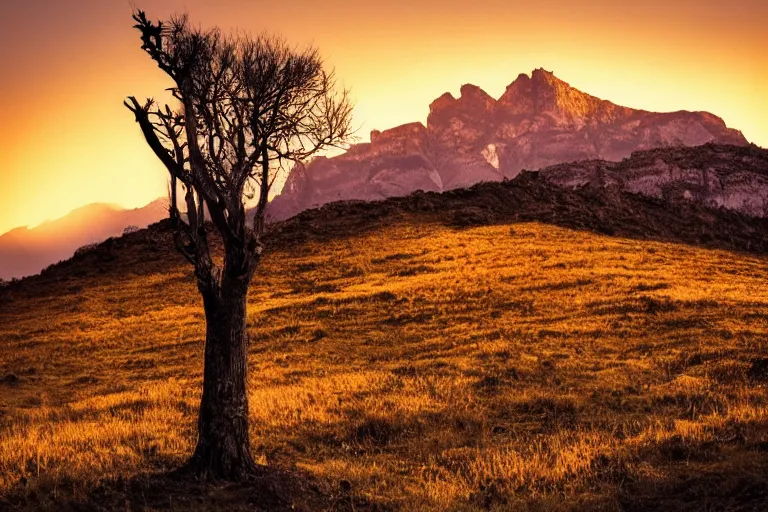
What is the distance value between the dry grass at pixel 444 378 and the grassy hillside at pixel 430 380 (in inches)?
4.2

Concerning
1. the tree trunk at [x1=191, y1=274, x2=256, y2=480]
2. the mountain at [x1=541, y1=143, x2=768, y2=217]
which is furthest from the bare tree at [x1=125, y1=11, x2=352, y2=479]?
the mountain at [x1=541, y1=143, x2=768, y2=217]

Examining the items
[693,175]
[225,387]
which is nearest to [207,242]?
[225,387]

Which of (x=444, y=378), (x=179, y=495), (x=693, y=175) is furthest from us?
(x=693, y=175)

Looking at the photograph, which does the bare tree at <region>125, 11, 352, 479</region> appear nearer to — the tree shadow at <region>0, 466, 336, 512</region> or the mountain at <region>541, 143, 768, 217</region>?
the tree shadow at <region>0, 466, 336, 512</region>

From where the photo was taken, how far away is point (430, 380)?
22.9 m

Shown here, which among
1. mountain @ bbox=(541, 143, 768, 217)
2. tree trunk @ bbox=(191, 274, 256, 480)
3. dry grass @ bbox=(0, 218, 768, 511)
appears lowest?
dry grass @ bbox=(0, 218, 768, 511)

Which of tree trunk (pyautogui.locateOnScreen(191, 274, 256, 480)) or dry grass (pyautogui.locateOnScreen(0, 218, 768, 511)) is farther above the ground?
tree trunk (pyautogui.locateOnScreen(191, 274, 256, 480))

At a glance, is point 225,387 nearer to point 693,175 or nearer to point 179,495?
point 179,495

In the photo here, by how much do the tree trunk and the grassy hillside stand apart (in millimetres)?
836

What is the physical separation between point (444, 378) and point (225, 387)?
11921 mm

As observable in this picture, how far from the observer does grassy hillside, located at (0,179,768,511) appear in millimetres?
12414

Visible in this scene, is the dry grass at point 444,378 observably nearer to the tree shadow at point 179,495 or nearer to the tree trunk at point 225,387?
the tree shadow at point 179,495

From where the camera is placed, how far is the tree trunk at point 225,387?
1253 cm

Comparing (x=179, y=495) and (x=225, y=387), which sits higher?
(x=225, y=387)
